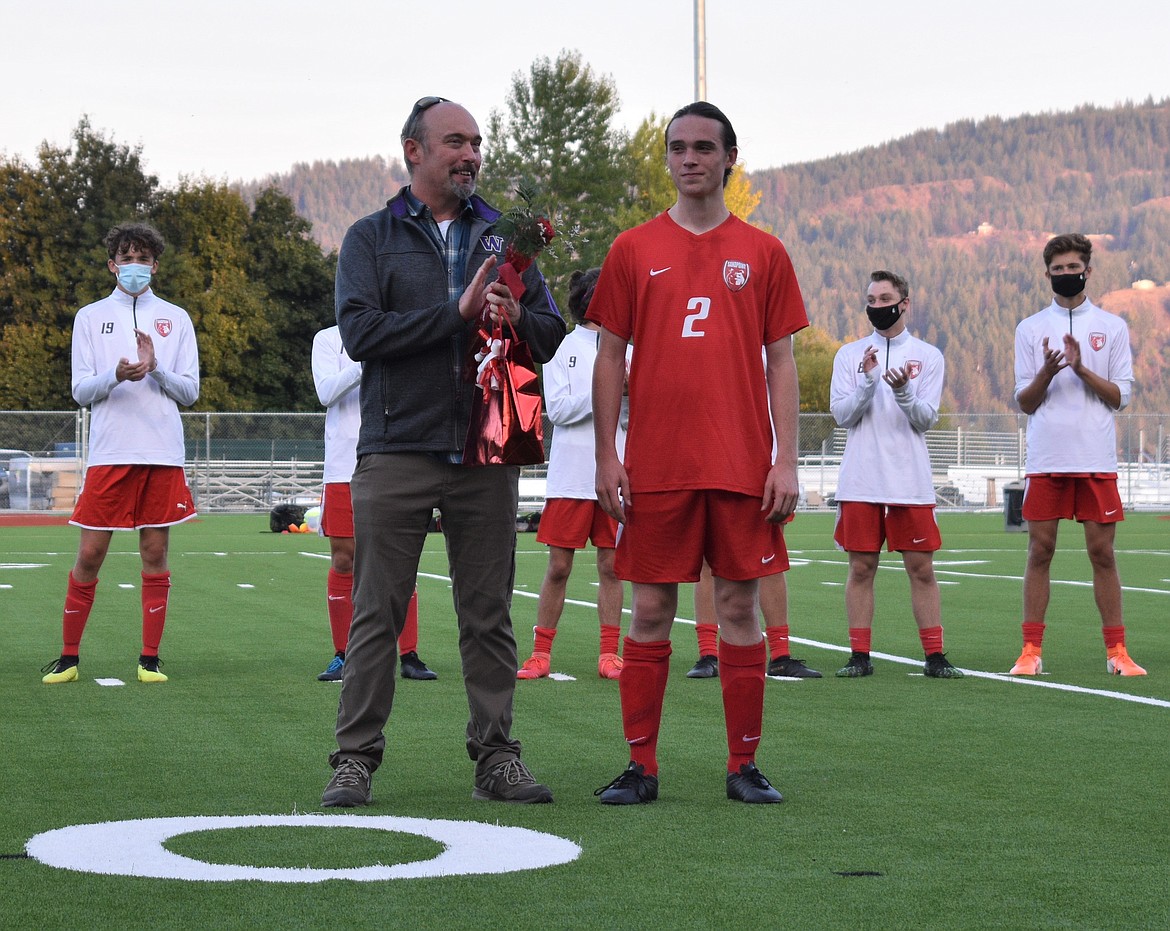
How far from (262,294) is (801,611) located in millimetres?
42714

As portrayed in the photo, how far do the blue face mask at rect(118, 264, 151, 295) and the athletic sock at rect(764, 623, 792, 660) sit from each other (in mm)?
3396

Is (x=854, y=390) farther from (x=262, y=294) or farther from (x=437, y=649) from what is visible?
(x=262, y=294)

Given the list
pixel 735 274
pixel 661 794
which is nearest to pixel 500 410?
pixel 735 274

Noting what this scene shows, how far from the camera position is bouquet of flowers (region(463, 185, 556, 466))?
4762 mm

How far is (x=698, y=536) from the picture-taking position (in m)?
4.85

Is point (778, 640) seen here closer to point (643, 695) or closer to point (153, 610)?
point (153, 610)

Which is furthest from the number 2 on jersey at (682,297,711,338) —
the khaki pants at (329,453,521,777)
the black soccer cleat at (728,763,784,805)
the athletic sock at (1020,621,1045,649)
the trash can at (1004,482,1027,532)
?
the trash can at (1004,482,1027,532)

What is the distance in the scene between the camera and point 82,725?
20.9ft

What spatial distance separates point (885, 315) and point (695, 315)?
11.9ft

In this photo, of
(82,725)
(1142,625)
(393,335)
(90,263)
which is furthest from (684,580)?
(90,263)

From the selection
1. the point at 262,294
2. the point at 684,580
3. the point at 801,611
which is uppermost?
the point at 262,294

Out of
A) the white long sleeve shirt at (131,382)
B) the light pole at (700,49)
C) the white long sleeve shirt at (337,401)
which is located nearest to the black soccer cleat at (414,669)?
the white long sleeve shirt at (337,401)

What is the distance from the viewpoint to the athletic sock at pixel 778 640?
820 centimetres

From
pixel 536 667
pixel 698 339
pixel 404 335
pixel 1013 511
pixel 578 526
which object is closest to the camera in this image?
pixel 404 335
